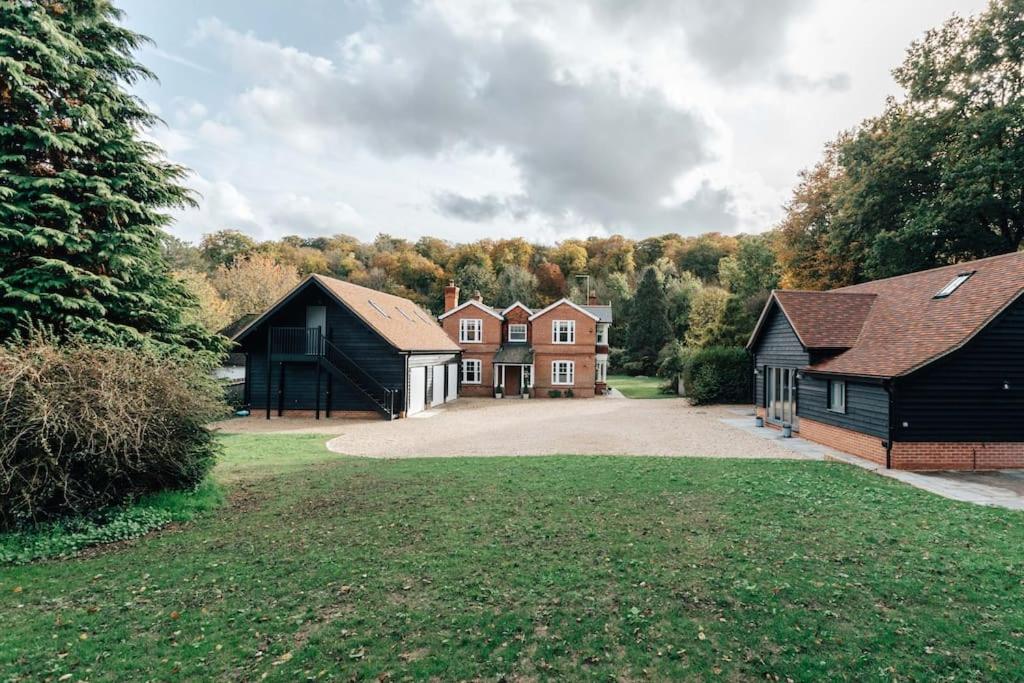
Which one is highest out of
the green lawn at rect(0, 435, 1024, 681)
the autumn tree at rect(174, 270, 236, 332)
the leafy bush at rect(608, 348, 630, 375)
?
the autumn tree at rect(174, 270, 236, 332)

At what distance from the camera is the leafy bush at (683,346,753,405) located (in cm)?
2622

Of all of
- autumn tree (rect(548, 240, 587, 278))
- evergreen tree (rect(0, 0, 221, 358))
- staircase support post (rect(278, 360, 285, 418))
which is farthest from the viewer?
autumn tree (rect(548, 240, 587, 278))

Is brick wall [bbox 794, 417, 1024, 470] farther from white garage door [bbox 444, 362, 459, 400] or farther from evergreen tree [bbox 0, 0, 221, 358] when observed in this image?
white garage door [bbox 444, 362, 459, 400]

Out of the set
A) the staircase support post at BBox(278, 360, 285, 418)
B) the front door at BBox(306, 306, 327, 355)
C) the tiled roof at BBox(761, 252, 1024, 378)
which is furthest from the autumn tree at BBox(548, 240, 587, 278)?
the tiled roof at BBox(761, 252, 1024, 378)

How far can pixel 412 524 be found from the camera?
7.41 metres

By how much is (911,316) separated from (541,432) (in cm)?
1149

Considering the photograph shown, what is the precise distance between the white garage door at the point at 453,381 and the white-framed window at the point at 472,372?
0.90 meters

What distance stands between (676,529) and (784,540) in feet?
4.53

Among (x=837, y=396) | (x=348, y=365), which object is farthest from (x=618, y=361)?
(x=837, y=396)

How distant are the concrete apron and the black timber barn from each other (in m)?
14.8

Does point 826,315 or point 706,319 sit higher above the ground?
point 706,319

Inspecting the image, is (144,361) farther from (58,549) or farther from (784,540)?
(784,540)

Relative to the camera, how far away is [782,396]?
58.2 feet

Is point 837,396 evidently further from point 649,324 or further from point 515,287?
point 515,287
